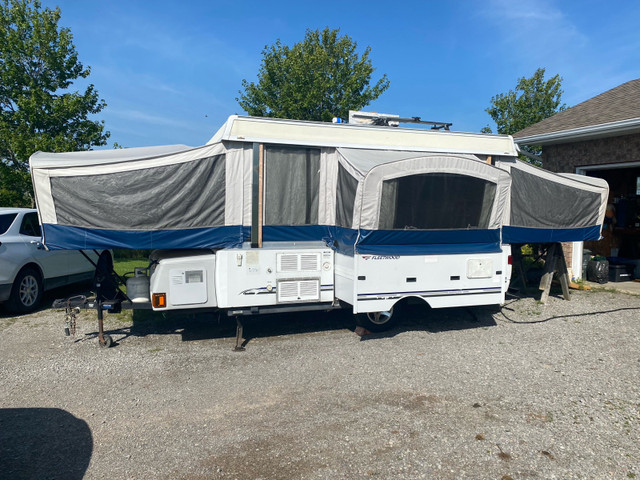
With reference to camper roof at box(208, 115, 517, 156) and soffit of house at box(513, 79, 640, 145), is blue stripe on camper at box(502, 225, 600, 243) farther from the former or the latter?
soffit of house at box(513, 79, 640, 145)

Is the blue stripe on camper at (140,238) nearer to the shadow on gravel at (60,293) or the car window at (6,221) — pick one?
the car window at (6,221)

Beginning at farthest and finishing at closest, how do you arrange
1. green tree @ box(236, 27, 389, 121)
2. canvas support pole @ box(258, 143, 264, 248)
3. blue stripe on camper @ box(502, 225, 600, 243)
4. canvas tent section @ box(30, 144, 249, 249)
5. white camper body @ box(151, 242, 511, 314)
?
green tree @ box(236, 27, 389, 121)
blue stripe on camper @ box(502, 225, 600, 243)
canvas support pole @ box(258, 143, 264, 248)
white camper body @ box(151, 242, 511, 314)
canvas tent section @ box(30, 144, 249, 249)

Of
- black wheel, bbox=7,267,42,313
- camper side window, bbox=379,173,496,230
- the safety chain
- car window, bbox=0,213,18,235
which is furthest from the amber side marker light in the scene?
car window, bbox=0,213,18,235

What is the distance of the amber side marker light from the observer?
5492mm

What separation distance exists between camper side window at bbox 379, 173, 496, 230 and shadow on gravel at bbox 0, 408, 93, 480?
3.79 metres

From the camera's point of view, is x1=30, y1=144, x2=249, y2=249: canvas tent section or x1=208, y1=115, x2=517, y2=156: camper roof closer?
x1=30, y1=144, x2=249, y2=249: canvas tent section

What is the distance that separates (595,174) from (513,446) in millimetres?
10050

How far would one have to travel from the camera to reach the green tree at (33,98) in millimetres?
12148

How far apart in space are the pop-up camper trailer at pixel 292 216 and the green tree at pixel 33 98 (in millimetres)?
7914

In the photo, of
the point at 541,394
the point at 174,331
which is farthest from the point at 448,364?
the point at 174,331

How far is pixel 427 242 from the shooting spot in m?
6.04

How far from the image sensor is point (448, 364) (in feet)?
17.6

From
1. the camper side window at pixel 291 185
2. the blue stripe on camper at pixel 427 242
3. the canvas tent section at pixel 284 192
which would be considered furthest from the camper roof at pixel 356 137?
the blue stripe on camper at pixel 427 242

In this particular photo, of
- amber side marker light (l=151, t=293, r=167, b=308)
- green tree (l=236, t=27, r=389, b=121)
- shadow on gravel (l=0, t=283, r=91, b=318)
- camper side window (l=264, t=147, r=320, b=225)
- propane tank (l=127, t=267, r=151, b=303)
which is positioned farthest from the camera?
green tree (l=236, t=27, r=389, b=121)
